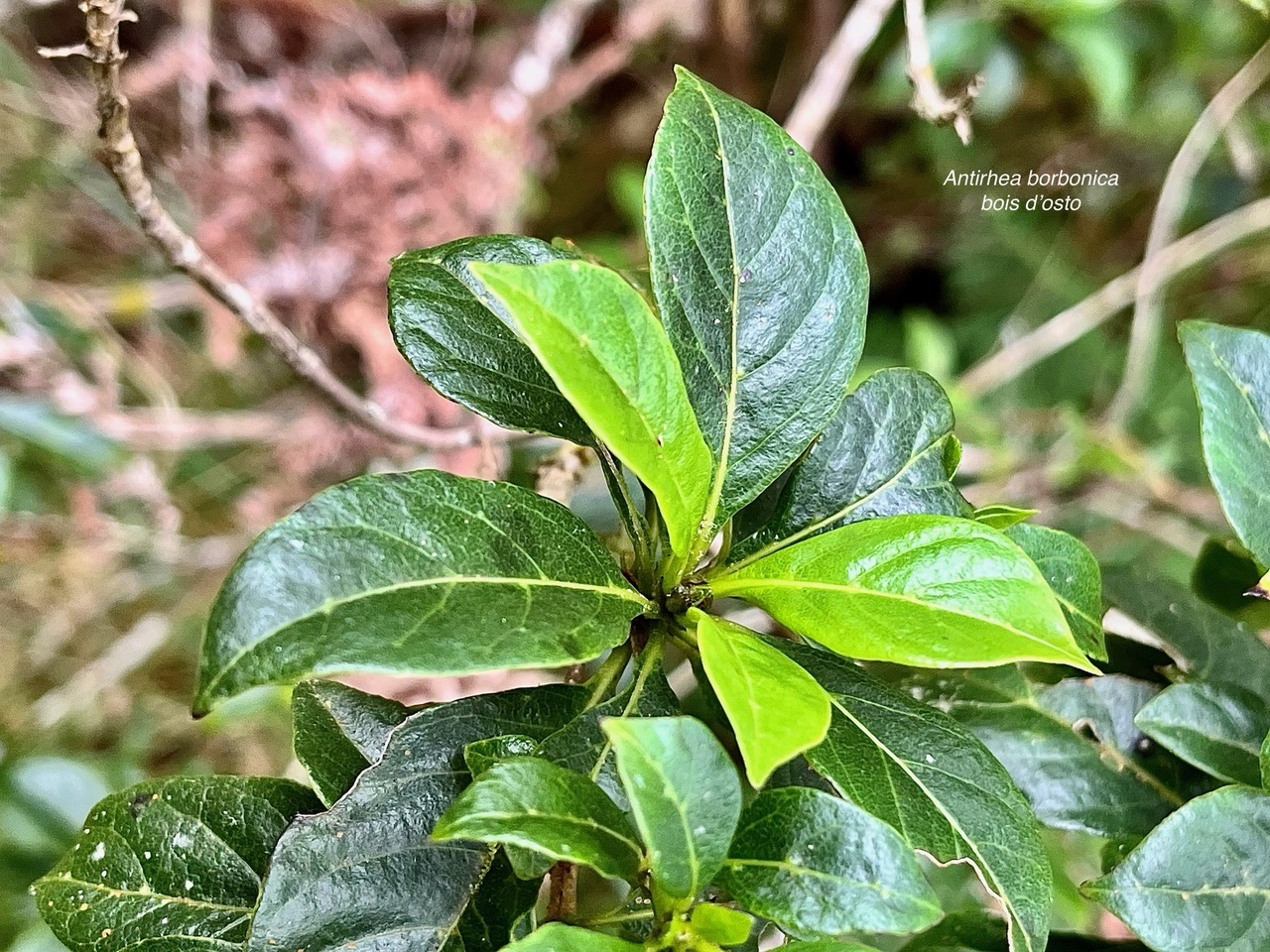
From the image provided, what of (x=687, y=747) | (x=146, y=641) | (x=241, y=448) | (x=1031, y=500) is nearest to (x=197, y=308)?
(x=241, y=448)

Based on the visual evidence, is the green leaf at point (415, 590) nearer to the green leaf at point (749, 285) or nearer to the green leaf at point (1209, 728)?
the green leaf at point (749, 285)

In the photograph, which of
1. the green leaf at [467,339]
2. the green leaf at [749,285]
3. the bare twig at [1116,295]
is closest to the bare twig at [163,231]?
the green leaf at [467,339]

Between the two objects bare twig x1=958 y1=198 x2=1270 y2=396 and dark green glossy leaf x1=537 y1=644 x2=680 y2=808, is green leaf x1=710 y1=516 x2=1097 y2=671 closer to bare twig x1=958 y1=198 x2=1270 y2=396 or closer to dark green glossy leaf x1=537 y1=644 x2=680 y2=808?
dark green glossy leaf x1=537 y1=644 x2=680 y2=808

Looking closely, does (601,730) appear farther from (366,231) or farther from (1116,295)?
(1116,295)

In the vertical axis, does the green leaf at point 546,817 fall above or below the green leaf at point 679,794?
below

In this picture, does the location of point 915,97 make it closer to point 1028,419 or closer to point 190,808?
point 190,808

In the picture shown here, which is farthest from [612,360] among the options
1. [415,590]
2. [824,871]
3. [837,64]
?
[837,64]
